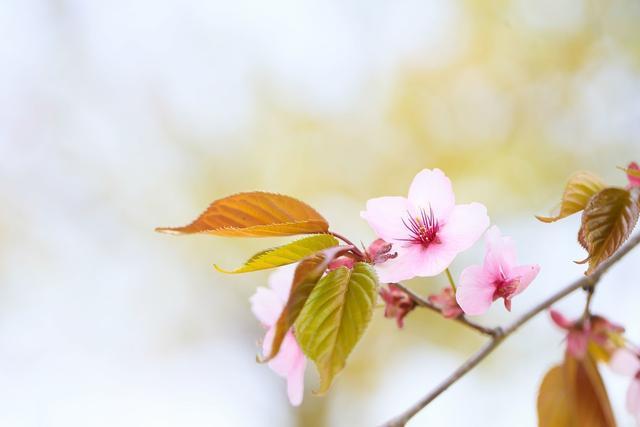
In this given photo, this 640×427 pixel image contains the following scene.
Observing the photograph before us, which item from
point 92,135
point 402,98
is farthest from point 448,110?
point 92,135

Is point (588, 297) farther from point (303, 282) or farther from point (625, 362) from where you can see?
point (303, 282)

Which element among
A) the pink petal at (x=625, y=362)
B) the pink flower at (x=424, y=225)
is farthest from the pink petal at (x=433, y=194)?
the pink petal at (x=625, y=362)

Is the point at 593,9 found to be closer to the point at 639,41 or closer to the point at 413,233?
the point at 639,41

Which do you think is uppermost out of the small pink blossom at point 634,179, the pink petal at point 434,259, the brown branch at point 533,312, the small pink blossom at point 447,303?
the small pink blossom at point 634,179

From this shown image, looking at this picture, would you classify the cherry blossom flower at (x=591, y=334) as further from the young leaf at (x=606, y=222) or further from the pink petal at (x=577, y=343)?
the young leaf at (x=606, y=222)

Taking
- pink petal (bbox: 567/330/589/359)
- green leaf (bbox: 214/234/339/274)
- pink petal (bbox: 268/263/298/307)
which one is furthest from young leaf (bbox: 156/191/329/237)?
pink petal (bbox: 567/330/589/359)

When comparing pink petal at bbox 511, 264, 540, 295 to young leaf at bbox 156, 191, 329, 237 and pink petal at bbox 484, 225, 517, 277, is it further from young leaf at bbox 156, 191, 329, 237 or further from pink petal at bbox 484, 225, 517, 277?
young leaf at bbox 156, 191, 329, 237
